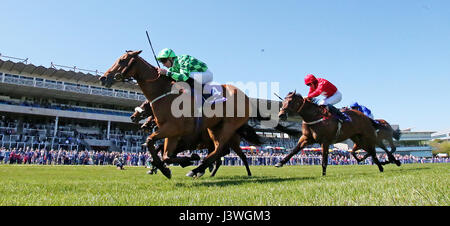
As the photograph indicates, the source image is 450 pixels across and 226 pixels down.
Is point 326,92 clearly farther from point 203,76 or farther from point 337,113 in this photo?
point 203,76

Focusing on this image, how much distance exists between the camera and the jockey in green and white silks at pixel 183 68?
579 centimetres

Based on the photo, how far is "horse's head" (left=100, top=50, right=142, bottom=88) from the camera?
561 cm

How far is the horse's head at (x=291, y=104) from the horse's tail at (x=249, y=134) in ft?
2.89

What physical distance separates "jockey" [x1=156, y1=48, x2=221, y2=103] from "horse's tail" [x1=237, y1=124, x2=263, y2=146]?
6.15ft

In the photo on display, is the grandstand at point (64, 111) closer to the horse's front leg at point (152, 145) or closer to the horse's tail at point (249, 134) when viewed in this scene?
the horse's tail at point (249, 134)

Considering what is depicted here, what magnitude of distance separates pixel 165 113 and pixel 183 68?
39.1 inches

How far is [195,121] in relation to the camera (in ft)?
18.8

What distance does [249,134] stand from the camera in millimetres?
7941

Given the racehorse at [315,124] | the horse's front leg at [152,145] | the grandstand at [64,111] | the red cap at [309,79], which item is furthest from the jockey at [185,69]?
the grandstand at [64,111]

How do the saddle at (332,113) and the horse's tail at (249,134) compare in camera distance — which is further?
the saddle at (332,113)

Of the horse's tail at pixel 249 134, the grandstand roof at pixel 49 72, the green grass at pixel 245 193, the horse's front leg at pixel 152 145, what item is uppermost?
the grandstand roof at pixel 49 72
